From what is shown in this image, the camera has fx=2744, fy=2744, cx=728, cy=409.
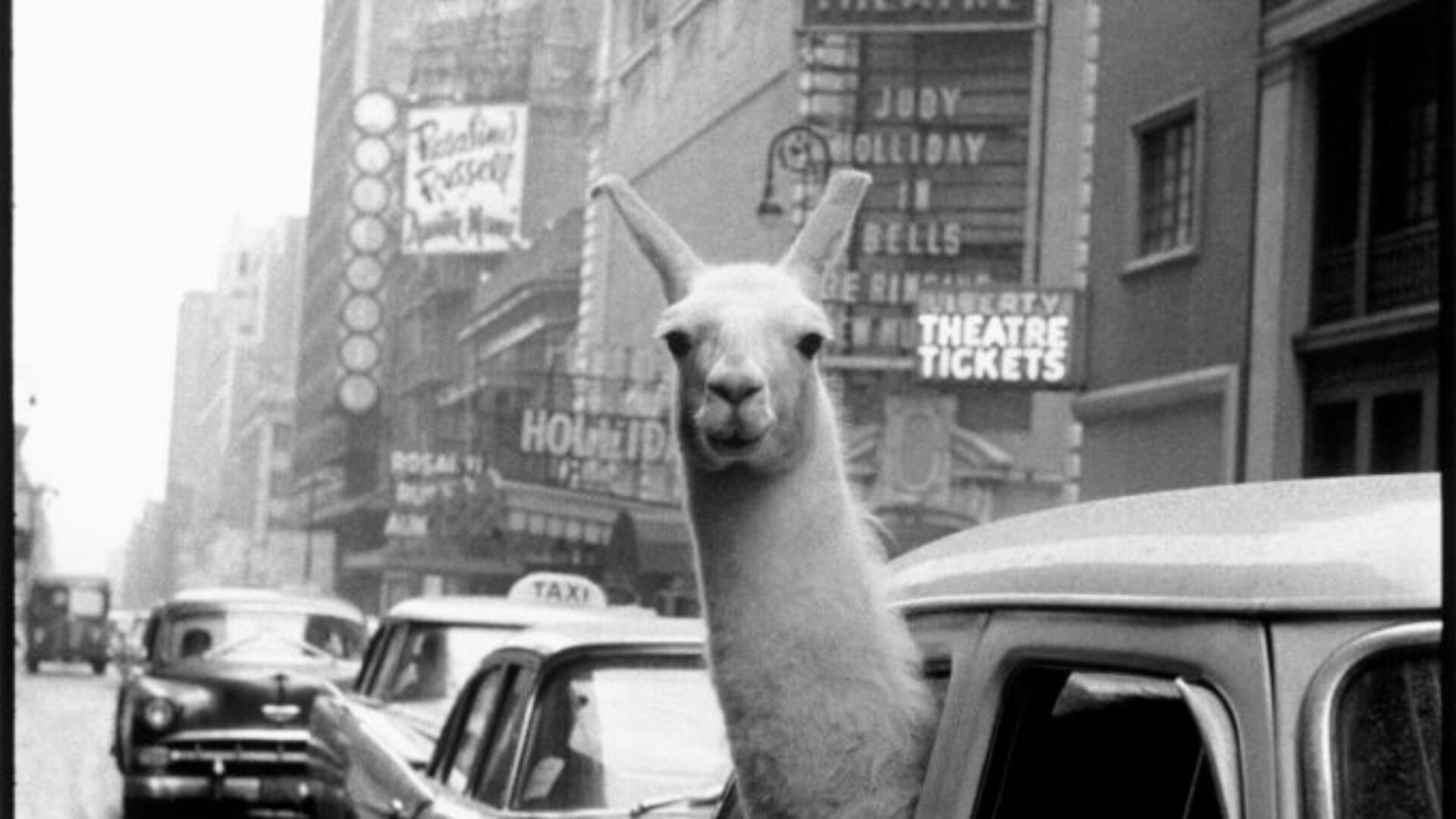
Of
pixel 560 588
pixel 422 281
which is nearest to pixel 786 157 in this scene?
pixel 560 588

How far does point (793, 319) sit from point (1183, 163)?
631 centimetres

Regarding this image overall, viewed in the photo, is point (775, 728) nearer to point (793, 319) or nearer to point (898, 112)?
point (793, 319)

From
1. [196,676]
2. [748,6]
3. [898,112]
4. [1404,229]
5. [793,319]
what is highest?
[898,112]

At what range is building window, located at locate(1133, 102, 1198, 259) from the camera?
817 cm

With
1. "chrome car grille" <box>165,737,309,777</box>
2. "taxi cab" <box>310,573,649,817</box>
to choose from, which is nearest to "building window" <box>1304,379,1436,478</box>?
"taxi cab" <box>310,573,649,817</box>

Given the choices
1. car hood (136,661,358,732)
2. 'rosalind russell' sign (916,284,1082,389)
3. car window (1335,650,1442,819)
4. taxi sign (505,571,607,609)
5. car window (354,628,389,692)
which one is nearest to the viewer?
car window (1335,650,1442,819)

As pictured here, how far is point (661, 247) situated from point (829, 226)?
21 cm

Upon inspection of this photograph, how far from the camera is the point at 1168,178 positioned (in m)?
8.77

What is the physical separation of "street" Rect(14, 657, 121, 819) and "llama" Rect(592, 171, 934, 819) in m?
0.76

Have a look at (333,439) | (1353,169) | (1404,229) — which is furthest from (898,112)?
(333,439)

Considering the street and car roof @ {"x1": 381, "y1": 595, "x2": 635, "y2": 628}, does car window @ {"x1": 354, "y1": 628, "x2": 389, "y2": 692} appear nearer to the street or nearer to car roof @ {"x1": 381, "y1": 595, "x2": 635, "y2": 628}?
car roof @ {"x1": 381, "y1": 595, "x2": 635, "y2": 628}

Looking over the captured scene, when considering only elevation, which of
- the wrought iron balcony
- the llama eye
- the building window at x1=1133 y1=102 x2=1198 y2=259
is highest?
the building window at x1=1133 y1=102 x2=1198 y2=259

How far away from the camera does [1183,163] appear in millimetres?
9016

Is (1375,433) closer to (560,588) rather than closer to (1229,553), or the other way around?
(1229,553)
